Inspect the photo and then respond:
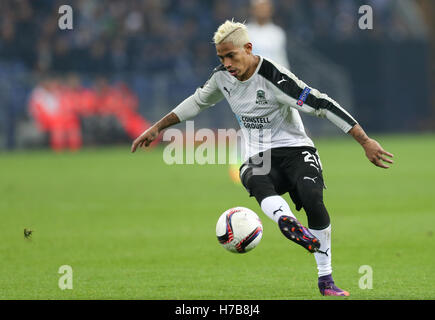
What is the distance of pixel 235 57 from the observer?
6.27 meters

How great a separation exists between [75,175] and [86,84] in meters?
7.20

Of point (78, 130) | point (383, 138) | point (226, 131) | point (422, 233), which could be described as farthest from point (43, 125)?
point (422, 233)

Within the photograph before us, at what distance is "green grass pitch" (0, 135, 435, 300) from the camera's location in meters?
6.65

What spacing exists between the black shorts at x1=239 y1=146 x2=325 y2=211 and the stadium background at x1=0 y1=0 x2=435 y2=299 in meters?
0.72

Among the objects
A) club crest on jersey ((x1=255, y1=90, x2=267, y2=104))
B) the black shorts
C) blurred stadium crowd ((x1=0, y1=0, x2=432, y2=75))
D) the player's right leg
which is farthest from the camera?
blurred stadium crowd ((x1=0, y1=0, x2=432, y2=75))

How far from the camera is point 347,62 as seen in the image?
27.3m

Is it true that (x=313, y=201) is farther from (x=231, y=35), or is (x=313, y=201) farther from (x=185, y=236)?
(x=185, y=236)

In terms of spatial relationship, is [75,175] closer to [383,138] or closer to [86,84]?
[86,84]

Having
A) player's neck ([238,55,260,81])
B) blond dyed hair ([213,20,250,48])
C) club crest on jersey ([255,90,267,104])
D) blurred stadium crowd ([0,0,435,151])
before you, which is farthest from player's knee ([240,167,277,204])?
blurred stadium crowd ([0,0,435,151])

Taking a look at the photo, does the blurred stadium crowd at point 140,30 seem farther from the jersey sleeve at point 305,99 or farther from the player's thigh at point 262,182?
Answer: the jersey sleeve at point 305,99

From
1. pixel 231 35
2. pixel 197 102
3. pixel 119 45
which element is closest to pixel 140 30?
pixel 119 45

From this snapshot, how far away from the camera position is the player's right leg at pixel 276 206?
18.8ft

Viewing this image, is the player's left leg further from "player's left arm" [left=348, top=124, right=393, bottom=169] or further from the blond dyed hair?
the blond dyed hair
